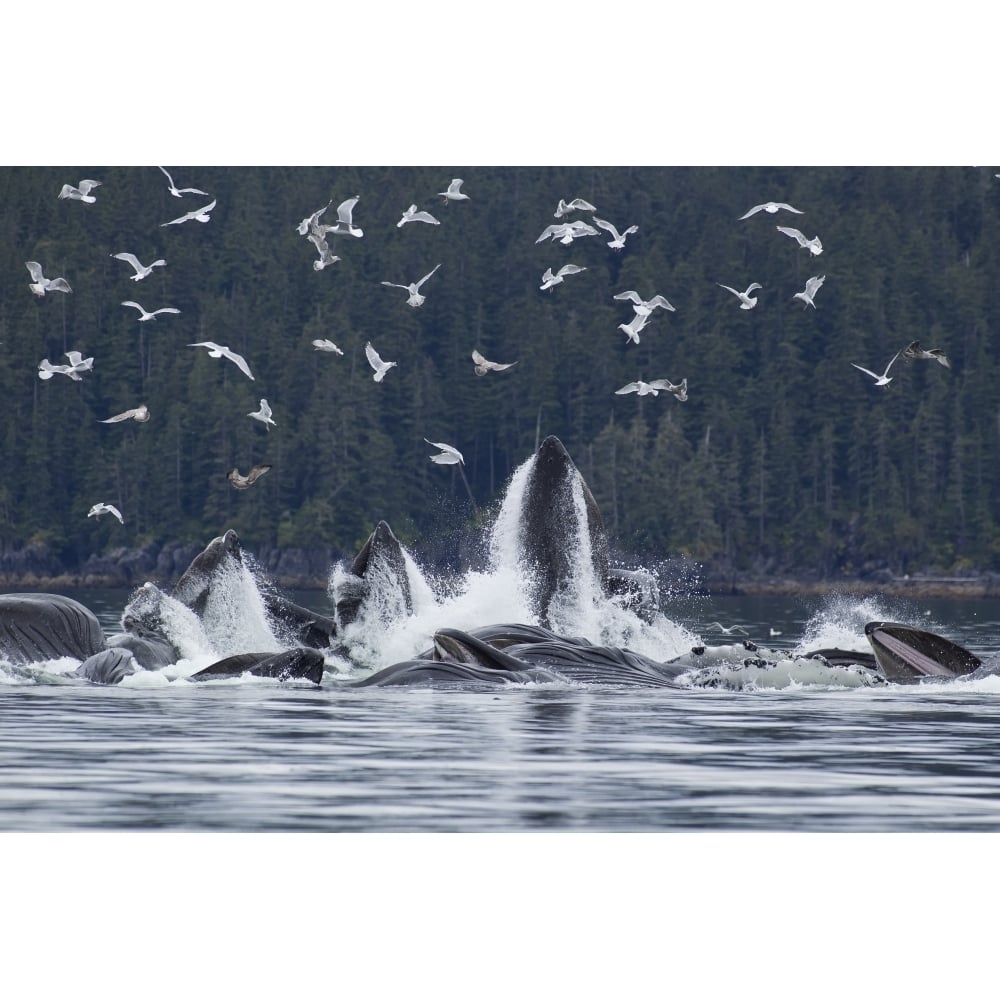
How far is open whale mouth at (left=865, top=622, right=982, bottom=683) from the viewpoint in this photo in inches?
1204

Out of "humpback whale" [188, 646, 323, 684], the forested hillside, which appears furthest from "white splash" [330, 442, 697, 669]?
the forested hillside

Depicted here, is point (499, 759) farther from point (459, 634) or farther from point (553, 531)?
point (553, 531)

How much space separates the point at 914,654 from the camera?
101 ft

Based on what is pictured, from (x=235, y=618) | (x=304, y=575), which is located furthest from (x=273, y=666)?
(x=304, y=575)

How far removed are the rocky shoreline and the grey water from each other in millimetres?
98601

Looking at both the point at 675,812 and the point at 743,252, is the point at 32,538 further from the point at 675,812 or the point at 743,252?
the point at 675,812

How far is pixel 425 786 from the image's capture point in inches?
747

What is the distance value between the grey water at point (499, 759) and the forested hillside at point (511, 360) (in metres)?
97.9

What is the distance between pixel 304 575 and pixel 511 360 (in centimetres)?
2640

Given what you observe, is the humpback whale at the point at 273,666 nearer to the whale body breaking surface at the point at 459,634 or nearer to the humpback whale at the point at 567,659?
the whale body breaking surface at the point at 459,634

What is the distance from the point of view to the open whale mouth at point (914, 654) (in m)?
30.6

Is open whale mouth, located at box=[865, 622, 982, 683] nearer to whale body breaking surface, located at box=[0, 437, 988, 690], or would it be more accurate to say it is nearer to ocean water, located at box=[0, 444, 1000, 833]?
whale body breaking surface, located at box=[0, 437, 988, 690]
